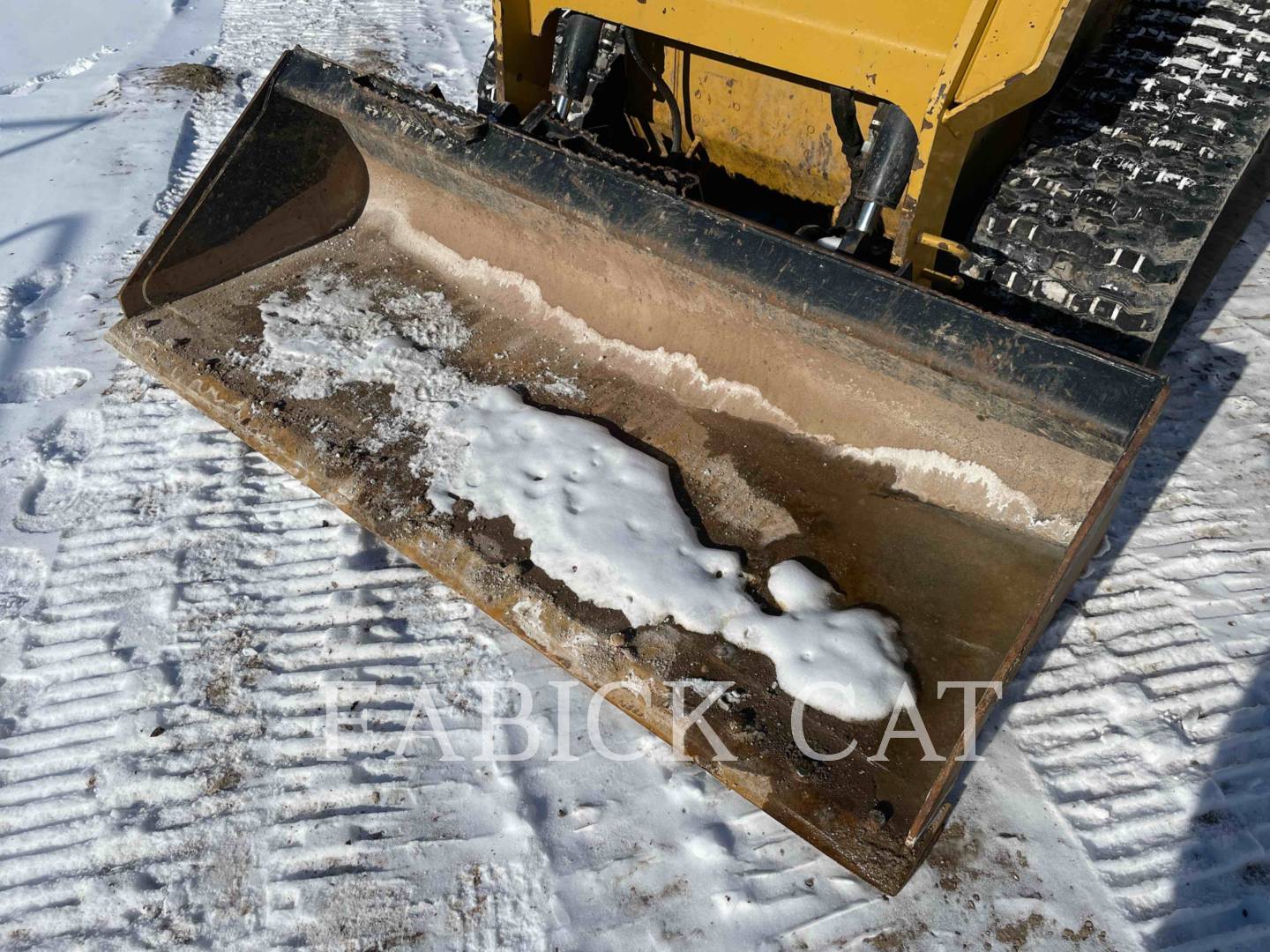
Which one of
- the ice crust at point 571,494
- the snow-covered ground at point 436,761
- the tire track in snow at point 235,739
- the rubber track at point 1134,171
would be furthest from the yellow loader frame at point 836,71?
the tire track in snow at point 235,739

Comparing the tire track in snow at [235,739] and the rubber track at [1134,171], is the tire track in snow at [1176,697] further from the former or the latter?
the tire track in snow at [235,739]

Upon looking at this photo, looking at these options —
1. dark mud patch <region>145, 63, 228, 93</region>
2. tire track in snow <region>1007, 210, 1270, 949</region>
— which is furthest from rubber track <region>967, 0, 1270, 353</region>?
dark mud patch <region>145, 63, 228, 93</region>

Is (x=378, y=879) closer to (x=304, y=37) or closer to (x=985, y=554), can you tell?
(x=985, y=554)

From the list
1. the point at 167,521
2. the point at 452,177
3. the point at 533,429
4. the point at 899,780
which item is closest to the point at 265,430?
the point at 167,521

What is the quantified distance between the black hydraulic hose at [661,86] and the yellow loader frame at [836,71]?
0.17 m

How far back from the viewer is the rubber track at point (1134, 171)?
217 centimetres

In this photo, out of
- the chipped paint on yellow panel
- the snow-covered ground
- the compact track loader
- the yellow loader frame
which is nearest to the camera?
the snow-covered ground

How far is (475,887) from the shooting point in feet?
6.05

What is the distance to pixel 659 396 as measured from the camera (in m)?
2.62

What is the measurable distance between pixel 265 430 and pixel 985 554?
2.01 m

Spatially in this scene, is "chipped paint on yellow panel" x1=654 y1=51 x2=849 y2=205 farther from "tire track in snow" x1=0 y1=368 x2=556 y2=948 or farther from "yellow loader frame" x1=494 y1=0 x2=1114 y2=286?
"tire track in snow" x1=0 y1=368 x2=556 y2=948

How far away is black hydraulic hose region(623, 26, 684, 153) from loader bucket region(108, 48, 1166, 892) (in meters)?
0.69

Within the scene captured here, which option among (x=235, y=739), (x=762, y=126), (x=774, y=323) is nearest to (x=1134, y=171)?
(x=774, y=323)

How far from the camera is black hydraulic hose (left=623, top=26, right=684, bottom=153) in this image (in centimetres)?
310
